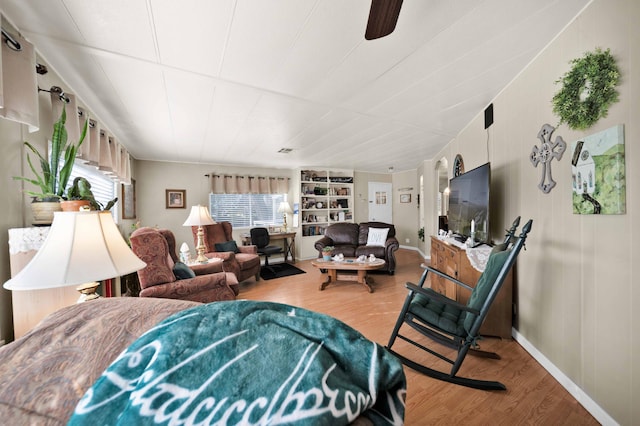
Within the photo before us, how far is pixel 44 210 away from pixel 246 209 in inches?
165

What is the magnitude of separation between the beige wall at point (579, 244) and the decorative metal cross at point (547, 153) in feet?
0.13

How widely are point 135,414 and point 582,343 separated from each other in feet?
7.28

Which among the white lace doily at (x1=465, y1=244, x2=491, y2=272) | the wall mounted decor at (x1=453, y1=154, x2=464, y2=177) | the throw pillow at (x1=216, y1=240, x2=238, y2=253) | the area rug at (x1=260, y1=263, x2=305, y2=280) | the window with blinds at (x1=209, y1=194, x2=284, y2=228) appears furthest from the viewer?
the window with blinds at (x1=209, y1=194, x2=284, y2=228)

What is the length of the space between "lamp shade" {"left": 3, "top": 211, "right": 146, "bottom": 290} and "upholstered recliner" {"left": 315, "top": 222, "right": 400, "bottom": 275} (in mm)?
3578

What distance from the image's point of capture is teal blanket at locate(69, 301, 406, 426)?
16.9 inches

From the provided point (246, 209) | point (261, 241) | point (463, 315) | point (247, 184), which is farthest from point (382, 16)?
point (246, 209)

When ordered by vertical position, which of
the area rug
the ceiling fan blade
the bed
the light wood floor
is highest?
the ceiling fan blade

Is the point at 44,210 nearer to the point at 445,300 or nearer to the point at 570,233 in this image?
the point at 445,300

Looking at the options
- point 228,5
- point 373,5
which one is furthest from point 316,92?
point 373,5

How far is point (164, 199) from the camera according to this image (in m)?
4.74

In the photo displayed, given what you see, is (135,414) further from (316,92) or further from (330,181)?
(330,181)

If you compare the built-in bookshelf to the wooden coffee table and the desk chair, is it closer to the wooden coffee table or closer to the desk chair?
the desk chair

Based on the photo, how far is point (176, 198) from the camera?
4.85 m

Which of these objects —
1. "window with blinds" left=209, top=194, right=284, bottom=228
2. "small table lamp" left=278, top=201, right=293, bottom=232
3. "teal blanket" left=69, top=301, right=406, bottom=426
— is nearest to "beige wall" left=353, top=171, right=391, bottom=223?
"small table lamp" left=278, top=201, right=293, bottom=232
